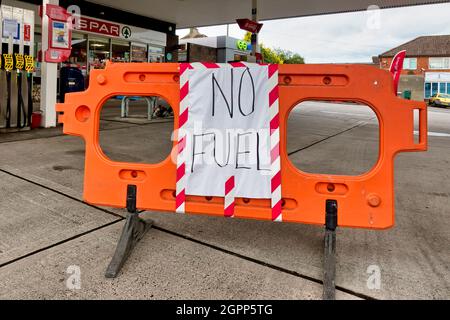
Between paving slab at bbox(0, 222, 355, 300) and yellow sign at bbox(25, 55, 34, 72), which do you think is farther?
yellow sign at bbox(25, 55, 34, 72)

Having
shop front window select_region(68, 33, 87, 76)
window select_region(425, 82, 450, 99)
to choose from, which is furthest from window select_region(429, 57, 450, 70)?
shop front window select_region(68, 33, 87, 76)

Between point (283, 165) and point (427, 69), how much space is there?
5005 centimetres

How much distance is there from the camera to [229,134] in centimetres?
240

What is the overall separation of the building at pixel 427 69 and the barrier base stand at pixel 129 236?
4590cm

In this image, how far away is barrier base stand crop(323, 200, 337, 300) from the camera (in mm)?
1982

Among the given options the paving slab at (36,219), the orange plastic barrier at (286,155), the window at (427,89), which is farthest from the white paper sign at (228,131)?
the window at (427,89)

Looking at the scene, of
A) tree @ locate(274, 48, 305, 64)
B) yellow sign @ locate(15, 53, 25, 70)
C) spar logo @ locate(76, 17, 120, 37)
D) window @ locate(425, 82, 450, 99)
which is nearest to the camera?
yellow sign @ locate(15, 53, 25, 70)

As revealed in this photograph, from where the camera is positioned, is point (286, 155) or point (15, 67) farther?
point (15, 67)

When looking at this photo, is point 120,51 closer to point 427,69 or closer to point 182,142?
point 182,142

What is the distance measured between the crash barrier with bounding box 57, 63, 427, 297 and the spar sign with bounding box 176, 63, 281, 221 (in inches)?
0.8

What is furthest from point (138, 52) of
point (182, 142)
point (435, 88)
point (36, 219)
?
point (435, 88)

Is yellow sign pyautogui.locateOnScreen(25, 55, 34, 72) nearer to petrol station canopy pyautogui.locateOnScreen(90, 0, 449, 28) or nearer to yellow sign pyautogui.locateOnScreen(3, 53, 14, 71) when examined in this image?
yellow sign pyautogui.locateOnScreen(3, 53, 14, 71)
